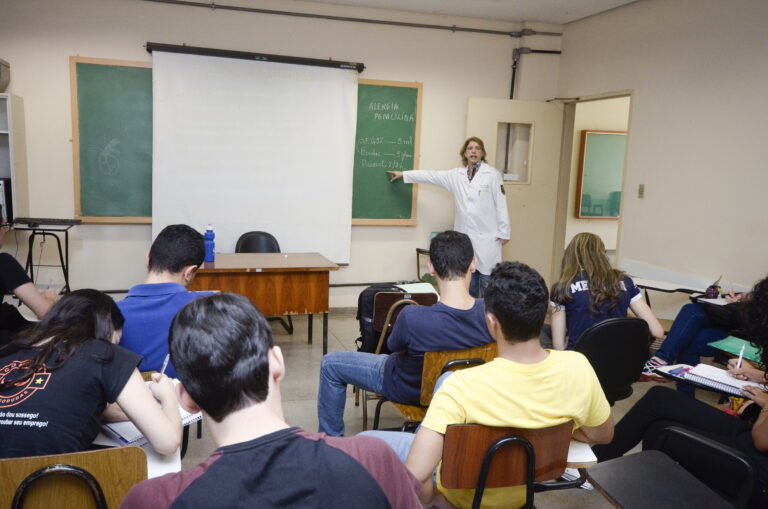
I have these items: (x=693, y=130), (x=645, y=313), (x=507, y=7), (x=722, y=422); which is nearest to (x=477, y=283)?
(x=693, y=130)

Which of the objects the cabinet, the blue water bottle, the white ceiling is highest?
the white ceiling

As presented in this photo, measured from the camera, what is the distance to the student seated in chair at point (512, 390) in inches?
54.5

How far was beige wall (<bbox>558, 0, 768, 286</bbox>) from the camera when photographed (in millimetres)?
3738

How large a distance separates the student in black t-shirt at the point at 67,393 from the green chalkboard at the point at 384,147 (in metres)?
4.05

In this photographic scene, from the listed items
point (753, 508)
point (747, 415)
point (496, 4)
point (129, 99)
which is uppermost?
point (496, 4)

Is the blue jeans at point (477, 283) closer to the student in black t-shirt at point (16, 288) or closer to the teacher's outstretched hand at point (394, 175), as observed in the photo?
the teacher's outstretched hand at point (394, 175)

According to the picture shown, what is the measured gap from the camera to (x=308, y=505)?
2.62 ft

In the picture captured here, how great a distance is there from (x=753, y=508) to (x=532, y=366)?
93 cm

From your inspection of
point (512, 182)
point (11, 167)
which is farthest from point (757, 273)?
point (11, 167)

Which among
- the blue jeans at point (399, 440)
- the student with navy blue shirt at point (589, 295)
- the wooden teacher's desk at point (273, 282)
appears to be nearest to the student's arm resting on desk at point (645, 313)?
the student with navy blue shirt at point (589, 295)

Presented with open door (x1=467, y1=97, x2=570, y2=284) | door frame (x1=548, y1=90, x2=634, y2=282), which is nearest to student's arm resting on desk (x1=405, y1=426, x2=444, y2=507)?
open door (x1=467, y1=97, x2=570, y2=284)

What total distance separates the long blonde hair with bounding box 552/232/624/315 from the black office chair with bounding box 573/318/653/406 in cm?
28

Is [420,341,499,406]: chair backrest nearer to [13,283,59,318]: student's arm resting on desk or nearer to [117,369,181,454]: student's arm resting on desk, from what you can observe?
[117,369,181,454]: student's arm resting on desk

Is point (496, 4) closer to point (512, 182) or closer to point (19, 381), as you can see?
point (512, 182)
